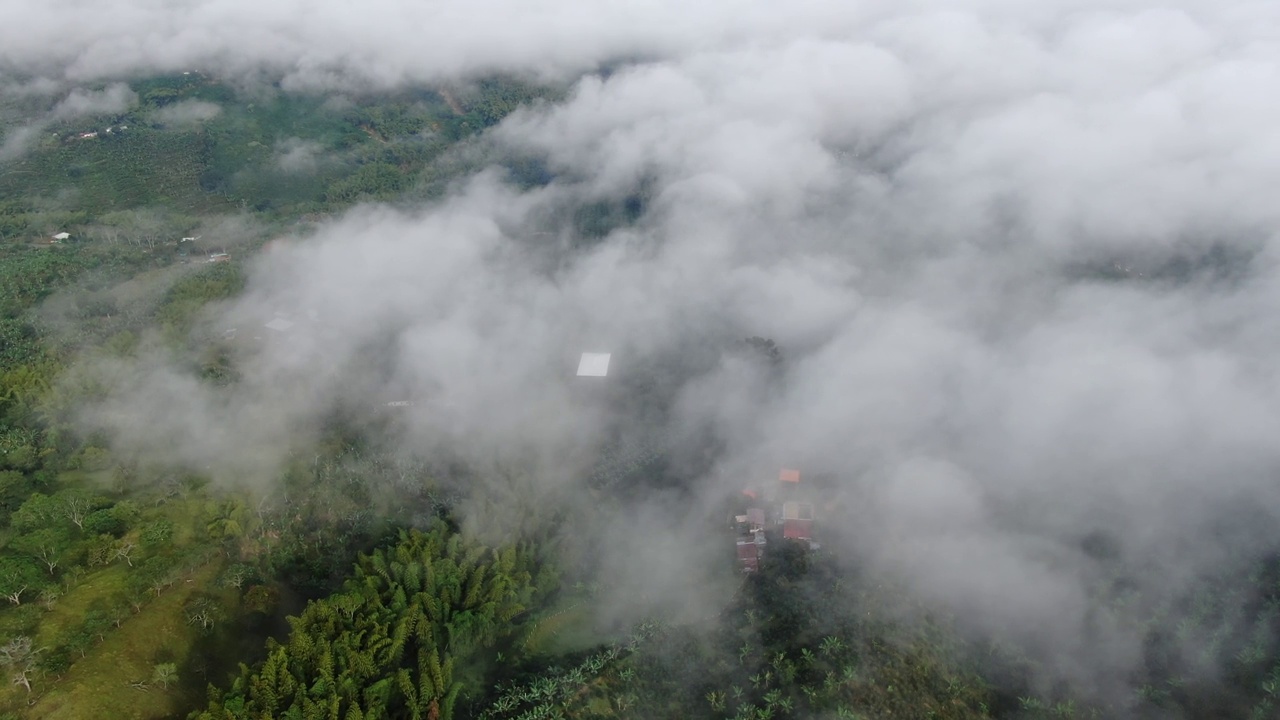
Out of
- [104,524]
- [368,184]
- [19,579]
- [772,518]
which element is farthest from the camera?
[368,184]

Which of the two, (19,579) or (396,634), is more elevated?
(19,579)

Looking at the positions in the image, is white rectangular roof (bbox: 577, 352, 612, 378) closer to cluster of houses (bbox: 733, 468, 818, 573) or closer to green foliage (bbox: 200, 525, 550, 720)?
cluster of houses (bbox: 733, 468, 818, 573)

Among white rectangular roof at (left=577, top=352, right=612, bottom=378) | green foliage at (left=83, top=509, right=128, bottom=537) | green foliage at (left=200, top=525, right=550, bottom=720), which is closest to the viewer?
green foliage at (left=200, top=525, right=550, bottom=720)

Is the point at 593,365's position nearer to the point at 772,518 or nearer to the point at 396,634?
the point at 772,518

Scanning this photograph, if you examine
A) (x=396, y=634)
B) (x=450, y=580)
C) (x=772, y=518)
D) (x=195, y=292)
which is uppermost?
(x=195, y=292)

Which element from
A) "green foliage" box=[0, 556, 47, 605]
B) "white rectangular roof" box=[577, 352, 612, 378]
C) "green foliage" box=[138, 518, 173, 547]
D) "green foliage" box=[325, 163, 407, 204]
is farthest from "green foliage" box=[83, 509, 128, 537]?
"green foliage" box=[325, 163, 407, 204]

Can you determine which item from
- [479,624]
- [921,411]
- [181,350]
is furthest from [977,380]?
[181,350]

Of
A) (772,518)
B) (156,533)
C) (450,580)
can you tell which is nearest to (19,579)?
(156,533)
